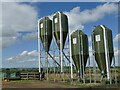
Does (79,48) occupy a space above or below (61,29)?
below

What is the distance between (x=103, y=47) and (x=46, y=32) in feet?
28.7

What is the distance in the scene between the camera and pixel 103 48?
26609mm

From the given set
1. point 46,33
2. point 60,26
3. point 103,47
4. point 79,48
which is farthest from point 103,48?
point 46,33

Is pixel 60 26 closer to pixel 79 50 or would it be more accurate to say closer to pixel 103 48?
pixel 79 50

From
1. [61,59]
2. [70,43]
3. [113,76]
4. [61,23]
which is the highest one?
[61,23]

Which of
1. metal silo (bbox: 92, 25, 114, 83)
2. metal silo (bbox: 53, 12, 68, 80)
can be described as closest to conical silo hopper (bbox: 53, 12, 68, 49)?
metal silo (bbox: 53, 12, 68, 80)

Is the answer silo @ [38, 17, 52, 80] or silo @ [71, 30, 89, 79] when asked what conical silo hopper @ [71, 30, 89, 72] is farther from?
silo @ [38, 17, 52, 80]

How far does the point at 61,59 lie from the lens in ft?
100

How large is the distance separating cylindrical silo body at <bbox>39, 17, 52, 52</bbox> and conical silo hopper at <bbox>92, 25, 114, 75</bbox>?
290 inches

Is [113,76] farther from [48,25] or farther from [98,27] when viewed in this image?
[48,25]

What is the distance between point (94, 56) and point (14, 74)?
511 inches

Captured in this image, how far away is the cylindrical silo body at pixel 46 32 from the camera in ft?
106

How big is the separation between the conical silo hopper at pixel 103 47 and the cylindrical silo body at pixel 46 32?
24.2ft

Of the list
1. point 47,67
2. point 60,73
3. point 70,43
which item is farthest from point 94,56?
point 47,67
